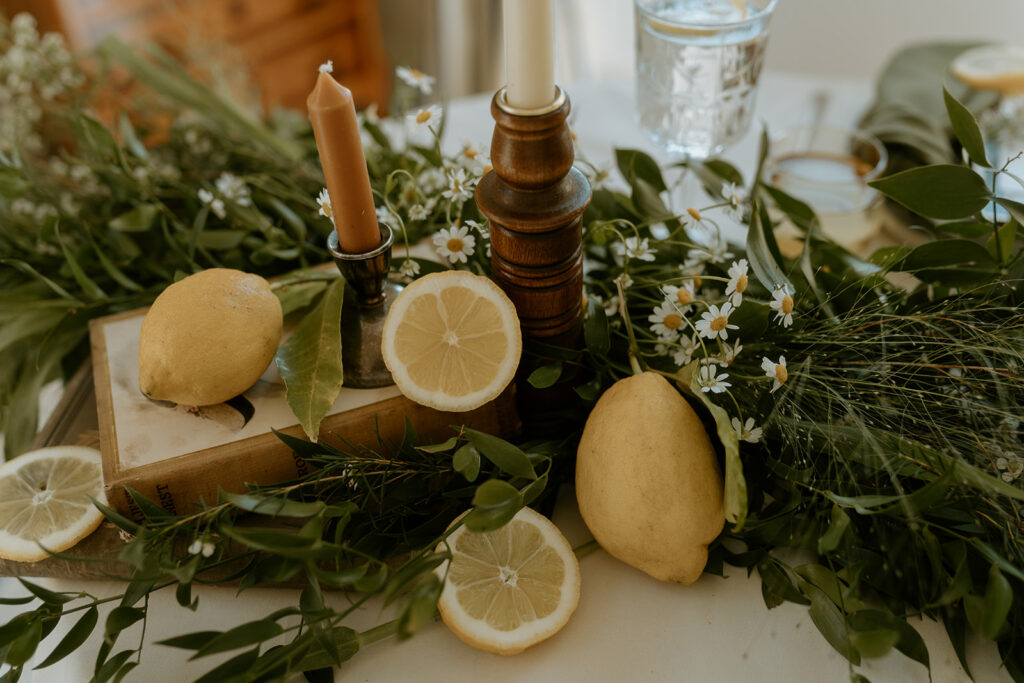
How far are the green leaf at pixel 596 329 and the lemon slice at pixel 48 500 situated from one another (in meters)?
0.34

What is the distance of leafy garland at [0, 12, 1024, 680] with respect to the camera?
1.29ft

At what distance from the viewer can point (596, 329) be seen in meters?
0.49

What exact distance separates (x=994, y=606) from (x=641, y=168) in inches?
15.3

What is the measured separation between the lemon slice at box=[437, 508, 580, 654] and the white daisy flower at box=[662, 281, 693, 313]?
17 centimetres

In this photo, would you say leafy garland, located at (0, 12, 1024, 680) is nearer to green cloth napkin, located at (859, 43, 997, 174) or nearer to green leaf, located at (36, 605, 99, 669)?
green leaf, located at (36, 605, 99, 669)

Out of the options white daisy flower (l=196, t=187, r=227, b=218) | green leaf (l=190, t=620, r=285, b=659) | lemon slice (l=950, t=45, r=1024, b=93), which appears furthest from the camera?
lemon slice (l=950, t=45, r=1024, b=93)

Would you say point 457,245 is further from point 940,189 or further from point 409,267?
point 940,189

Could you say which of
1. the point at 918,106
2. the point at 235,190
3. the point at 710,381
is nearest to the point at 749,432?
the point at 710,381

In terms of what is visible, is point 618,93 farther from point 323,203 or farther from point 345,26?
point 345,26

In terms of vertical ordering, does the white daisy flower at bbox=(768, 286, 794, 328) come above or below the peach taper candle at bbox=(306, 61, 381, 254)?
below

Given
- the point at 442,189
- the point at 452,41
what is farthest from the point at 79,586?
the point at 452,41

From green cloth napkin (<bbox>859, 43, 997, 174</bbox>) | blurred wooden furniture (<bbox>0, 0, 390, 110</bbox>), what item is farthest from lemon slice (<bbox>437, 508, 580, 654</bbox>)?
blurred wooden furniture (<bbox>0, 0, 390, 110</bbox>)

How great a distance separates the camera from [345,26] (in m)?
1.99

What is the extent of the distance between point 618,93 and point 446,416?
66 centimetres
